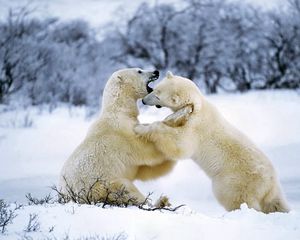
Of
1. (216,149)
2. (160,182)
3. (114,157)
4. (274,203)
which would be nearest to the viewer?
(114,157)

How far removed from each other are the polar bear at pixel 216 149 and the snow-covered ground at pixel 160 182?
0.44m

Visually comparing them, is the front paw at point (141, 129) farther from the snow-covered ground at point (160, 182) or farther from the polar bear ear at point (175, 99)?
the snow-covered ground at point (160, 182)

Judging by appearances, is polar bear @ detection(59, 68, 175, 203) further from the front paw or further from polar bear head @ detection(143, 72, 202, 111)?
polar bear head @ detection(143, 72, 202, 111)

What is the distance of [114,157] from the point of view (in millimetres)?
4867

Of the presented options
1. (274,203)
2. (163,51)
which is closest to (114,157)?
(274,203)

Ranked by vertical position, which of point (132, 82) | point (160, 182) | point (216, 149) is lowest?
point (160, 182)

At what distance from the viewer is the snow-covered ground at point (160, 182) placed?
3.50 meters

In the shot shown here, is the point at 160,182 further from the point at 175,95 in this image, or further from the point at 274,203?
the point at 274,203

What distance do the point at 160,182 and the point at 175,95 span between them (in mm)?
2801

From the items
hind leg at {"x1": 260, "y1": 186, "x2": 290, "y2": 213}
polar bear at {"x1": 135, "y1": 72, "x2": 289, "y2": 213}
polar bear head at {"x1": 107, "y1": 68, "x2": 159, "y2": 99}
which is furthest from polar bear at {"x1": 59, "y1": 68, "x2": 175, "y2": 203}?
hind leg at {"x1": 260, "y1": 186, "x2": 290, "y2": 213}

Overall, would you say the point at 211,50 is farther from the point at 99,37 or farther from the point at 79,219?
the point at 79,219

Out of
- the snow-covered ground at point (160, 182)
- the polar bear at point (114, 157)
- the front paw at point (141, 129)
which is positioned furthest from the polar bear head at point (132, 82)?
the snow-covered ground at point (160, 182)

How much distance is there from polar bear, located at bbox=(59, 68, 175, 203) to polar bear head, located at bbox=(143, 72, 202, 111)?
25 cm

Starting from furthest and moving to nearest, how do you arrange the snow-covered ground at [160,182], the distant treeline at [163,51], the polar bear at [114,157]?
the distant treeline at [163,51], the polar bear at [114,157], the snow-covered ground at [160,182]
